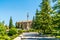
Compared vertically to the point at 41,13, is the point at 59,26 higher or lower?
lower

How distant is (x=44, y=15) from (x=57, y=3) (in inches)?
1499

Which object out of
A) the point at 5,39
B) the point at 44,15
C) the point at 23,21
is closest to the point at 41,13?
the point at 44,15

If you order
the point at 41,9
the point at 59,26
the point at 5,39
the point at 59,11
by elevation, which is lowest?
the point at 5,39

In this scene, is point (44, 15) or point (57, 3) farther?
point (44, 15)

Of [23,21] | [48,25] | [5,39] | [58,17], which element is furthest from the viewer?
[23,21]

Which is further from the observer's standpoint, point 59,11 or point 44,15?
point 44,15

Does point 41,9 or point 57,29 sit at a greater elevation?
point 41,9

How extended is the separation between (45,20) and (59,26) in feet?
124

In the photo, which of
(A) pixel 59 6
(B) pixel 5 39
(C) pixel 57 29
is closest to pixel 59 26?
(C) pixel 57 29

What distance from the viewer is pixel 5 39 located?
19.2 m

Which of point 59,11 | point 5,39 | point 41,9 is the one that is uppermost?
point 41,9

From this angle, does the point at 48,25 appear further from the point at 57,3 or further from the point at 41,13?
the point at 57,3

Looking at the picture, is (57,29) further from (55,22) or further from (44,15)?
(44,15)

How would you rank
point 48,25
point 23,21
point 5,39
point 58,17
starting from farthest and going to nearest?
1. point 23,21
2. point 48,25
3. point 5,39
4. point 58,17
